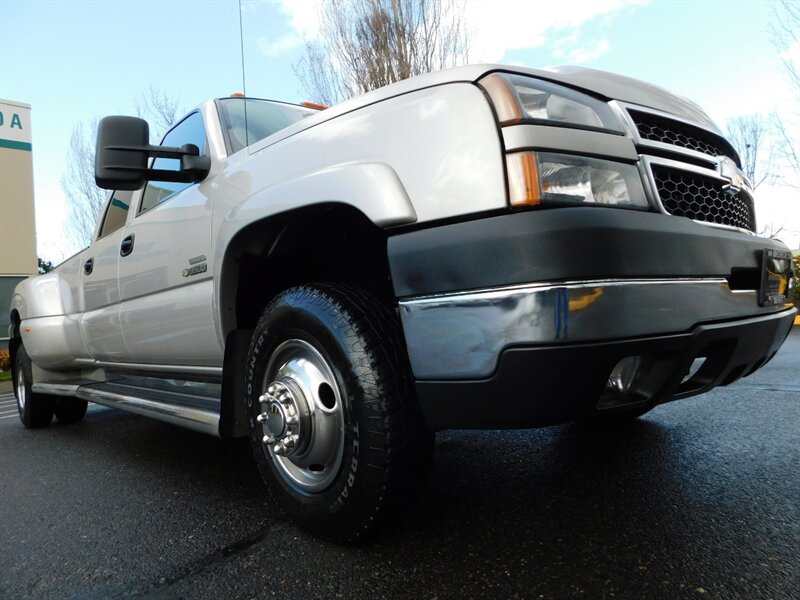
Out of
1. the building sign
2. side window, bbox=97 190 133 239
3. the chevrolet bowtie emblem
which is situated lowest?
the chevrolet bowtie emblem

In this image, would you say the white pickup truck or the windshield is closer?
the white pickup truck

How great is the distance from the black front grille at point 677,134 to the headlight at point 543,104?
16 cm

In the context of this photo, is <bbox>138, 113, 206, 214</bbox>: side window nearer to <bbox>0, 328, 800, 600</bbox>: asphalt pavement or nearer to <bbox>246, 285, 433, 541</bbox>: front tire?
<bbox>246, 285, 433, 541</bbox>: front tire

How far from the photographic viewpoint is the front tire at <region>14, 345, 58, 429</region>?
4.66 meters

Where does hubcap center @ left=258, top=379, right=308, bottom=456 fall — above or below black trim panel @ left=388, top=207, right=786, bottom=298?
below

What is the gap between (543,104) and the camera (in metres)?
1.55

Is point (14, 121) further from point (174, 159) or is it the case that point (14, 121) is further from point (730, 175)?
point (730, 175)

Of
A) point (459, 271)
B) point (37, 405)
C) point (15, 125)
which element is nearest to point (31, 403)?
point (37, 405)

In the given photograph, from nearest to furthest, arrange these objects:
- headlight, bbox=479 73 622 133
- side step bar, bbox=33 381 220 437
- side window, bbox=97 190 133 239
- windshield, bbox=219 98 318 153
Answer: headlight, bbox=479 73 622 133 < side step bar, bbox=33 381 220 437 < windshield, bbox=219 98 318 153 < side window, bbox=97 190 133 239

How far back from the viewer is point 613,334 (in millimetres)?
1338

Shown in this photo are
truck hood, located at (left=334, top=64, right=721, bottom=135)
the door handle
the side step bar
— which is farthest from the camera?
the door handle

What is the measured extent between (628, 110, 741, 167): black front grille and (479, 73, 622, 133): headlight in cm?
16

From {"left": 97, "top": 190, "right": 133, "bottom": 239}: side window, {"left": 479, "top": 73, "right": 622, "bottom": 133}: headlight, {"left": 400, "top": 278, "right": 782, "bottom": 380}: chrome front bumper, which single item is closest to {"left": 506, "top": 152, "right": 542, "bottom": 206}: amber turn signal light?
{"left": 479, "top": 73, "right": 622, "bottom": 133}: headlight

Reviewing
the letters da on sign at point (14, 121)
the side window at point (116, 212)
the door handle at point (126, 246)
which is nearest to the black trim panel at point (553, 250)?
the door handle at point (126, 246)
